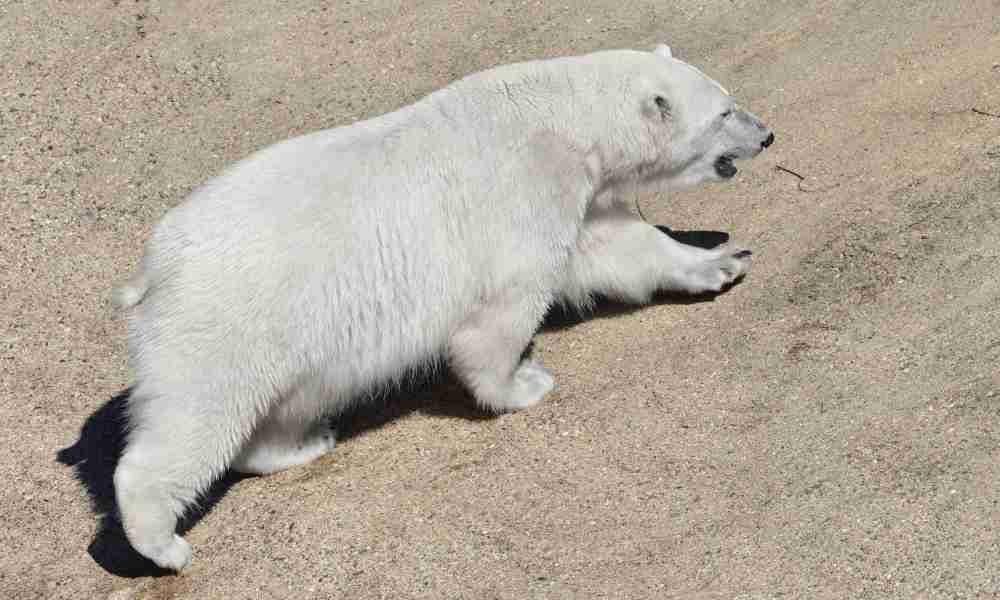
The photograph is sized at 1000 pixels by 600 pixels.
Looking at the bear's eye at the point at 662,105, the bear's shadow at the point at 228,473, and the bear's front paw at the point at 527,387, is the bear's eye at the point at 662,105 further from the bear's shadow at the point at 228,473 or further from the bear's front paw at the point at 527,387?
the bear's front paw at the point at 527,387

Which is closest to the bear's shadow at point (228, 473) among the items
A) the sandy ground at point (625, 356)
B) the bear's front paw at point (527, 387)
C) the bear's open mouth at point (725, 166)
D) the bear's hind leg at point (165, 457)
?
the sandy ground at point (625, 356)

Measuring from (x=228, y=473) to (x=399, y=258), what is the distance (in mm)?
1193

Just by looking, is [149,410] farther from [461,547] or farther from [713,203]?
[713,203]

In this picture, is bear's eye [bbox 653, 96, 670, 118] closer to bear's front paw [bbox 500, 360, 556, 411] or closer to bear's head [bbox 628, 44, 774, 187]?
bear's head [bbox 628, 44, 774, 187]

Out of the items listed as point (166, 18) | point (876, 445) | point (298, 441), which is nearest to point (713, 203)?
point (876, 445)

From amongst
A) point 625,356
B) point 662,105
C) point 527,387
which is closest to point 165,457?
point 527,387

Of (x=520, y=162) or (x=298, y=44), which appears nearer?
(x=520, y=162)

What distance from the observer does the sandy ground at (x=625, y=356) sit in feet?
Answer: 13.8

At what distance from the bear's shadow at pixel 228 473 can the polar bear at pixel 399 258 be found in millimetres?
170

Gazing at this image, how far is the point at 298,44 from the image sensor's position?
782 cm

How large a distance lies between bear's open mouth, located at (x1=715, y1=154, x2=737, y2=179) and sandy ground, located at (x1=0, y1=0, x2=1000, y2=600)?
0.41 m

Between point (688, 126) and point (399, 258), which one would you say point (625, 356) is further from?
point (399, 258)

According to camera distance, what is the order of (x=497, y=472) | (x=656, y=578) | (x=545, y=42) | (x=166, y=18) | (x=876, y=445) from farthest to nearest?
(x=166, y=18), (x=545, y=42), (x=497, y=472), (x=876, y=445), (x=656, y=578)

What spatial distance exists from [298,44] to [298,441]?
3.59 m
